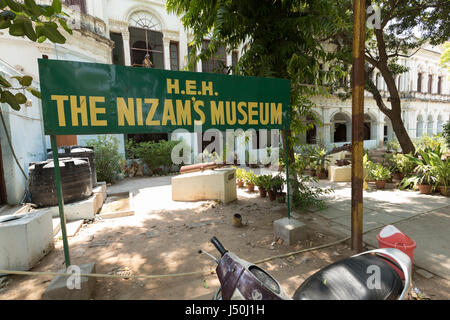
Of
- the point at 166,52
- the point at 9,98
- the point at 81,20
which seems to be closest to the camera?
the point at 9,98

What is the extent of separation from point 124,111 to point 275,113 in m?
2.26

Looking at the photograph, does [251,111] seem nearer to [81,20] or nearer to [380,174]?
[380,174]

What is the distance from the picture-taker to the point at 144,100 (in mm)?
2920

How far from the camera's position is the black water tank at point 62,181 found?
15.8 feet

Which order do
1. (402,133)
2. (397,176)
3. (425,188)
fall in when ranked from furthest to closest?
(402,133), (397,176), (425,188)

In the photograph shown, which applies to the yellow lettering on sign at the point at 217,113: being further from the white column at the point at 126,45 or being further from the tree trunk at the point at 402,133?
the white column at the point at 126,45

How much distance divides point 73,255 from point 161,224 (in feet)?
5.50

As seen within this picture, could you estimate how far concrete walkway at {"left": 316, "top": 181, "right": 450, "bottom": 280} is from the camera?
128 inches

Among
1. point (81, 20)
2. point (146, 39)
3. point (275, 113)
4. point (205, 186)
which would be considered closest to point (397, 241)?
point (275, 113)

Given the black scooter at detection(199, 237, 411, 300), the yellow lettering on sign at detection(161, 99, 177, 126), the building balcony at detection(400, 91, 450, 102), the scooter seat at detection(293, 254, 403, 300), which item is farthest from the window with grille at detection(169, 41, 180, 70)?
the building balcony at detection(400, 91, 450, 102)

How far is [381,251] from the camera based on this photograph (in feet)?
5.94

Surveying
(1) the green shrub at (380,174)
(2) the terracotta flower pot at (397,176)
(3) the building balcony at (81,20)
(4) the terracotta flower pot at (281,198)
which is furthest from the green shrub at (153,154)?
(2) the terracotta flower pot at (397,176)

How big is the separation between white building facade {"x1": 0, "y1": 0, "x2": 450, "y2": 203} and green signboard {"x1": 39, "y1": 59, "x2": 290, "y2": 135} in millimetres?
2394

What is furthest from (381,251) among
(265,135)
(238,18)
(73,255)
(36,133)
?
(265,135)
